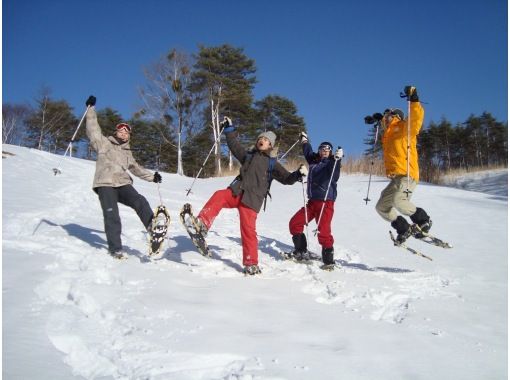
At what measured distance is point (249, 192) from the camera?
4684mm

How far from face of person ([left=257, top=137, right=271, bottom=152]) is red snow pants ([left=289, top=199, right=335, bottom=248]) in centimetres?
109

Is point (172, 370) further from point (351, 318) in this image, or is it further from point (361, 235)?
point (361, 235)

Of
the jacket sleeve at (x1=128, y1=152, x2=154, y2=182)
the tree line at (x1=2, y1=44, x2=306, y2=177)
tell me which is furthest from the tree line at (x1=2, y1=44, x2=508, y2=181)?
the jacket sleeve at (x1=128, y1=152, x2=154, y2=182)

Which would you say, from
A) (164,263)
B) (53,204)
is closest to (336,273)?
(164,263)

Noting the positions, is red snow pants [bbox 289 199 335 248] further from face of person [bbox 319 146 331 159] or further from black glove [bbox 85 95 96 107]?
black glove [bbox 85 95 96 107]

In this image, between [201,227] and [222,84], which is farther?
[222,84]

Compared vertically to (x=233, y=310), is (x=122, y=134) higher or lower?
higher

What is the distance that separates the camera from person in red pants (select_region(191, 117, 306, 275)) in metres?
4.55

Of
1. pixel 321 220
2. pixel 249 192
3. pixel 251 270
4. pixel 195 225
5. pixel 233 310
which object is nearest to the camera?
pixel 233 310

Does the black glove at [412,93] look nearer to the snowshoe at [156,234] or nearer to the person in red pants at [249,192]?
the person in red pants at [249,192]

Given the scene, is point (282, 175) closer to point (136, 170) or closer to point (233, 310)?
point (136, 170)

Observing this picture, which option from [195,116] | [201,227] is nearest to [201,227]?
[201,227]

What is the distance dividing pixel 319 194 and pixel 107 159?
2.79 m

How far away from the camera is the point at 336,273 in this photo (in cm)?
475
